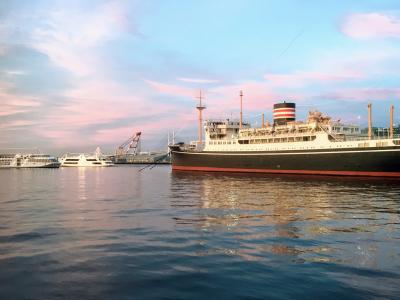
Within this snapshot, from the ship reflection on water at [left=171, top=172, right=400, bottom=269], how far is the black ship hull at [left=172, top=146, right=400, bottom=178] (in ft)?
75.2

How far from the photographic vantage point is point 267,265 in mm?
11000

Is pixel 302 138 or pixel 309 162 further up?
pixel 302 138

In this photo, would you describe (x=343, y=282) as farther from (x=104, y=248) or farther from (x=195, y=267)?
(x=104, y=248)

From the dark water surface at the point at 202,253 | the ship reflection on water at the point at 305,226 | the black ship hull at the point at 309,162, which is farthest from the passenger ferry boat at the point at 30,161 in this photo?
the dark water surface at the point at 202,253

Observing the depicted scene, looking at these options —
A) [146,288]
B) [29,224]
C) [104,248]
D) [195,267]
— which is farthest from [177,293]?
[29,224]

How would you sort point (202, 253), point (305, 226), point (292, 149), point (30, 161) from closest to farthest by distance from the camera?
point (202, 253) → point (305, 226) → point (292, 149) → point (30, 161)

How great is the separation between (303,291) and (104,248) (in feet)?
24.2

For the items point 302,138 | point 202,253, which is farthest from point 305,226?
point 302,138

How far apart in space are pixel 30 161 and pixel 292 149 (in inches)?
4656

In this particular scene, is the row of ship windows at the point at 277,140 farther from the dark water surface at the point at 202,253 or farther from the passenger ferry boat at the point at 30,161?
the passenger ferry boat at the point at 30,161

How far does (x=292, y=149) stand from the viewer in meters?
61.9

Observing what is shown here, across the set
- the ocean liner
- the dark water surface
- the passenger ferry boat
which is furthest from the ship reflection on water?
the passenger ferry boat

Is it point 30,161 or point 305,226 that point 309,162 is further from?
point 30,161

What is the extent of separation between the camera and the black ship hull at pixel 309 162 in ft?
165
